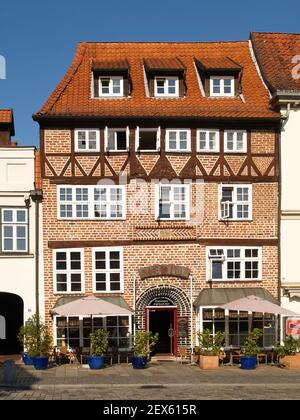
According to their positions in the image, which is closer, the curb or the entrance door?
the curb

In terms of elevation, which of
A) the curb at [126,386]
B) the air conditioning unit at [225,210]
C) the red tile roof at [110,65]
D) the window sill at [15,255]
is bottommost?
the curb at [126,386]

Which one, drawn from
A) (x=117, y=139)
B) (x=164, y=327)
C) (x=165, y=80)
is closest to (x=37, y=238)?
(x=117, y=139)

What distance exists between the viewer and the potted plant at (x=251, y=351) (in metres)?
24.7

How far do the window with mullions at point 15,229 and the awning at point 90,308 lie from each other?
308cm

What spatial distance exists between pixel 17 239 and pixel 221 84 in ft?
33.9

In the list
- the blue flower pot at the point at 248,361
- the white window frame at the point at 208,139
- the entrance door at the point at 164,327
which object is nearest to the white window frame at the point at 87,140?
the white window frame at the point at 208,139

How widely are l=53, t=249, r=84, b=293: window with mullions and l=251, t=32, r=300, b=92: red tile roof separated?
1028cm

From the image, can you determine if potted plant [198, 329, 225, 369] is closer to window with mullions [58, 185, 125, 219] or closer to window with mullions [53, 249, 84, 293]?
window with mullions [53, 249, 84, 293]

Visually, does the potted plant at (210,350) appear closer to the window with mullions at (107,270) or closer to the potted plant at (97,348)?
the potted plant at (97,348)

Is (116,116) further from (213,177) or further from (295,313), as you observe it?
(295,313)

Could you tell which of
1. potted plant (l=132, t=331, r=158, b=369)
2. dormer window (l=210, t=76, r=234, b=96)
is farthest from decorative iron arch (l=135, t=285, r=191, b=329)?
dormer window (l=210, t=76, r=234, b=96)

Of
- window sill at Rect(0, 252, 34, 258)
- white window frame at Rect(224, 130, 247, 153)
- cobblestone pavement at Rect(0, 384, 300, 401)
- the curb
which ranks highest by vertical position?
white window frame at Rect(224, 130, 247, 153)

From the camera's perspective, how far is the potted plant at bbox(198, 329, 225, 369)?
24.8 meters

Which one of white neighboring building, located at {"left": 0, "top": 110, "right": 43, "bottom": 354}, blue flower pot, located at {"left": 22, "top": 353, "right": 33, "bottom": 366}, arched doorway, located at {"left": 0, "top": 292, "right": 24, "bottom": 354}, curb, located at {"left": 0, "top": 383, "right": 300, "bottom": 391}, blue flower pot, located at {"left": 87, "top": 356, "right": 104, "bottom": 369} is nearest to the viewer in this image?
curb, located at {"left": 0, "top": 383, "right": 300, "bottom": 391}
